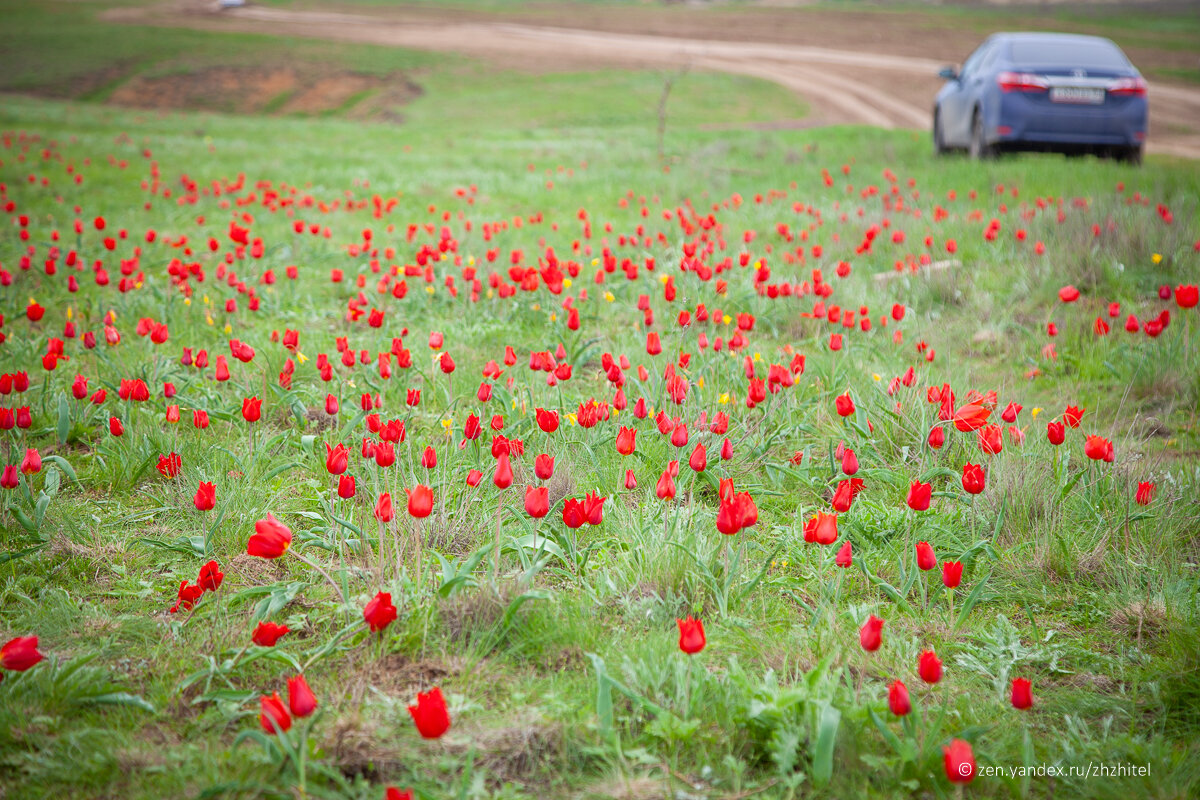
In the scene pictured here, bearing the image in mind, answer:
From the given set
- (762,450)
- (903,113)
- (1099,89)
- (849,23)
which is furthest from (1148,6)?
(762,450)

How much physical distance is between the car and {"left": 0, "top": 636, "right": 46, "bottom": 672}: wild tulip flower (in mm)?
10010

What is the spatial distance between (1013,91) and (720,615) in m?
8.99

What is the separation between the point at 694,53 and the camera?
104 ft

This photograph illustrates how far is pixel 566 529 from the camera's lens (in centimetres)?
257

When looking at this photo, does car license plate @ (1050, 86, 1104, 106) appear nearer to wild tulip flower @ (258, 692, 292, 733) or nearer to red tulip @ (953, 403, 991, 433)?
red tulip @ (953, 403, 991, 433)

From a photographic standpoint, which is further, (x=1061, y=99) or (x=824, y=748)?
(x=1061, y=99)

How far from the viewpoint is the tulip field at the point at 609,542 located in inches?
69.9

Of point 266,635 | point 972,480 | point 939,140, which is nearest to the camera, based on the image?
point 266,635

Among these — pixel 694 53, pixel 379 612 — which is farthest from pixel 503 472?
pixel 694 53

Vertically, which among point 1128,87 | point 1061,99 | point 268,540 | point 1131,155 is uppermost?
point 1128,87

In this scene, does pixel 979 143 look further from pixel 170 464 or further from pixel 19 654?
pixel 19 654

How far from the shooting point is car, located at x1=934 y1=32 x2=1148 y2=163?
887 cm

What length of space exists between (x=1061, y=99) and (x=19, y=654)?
34.0 ft

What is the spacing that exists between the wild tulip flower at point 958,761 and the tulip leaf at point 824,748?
0.23m
